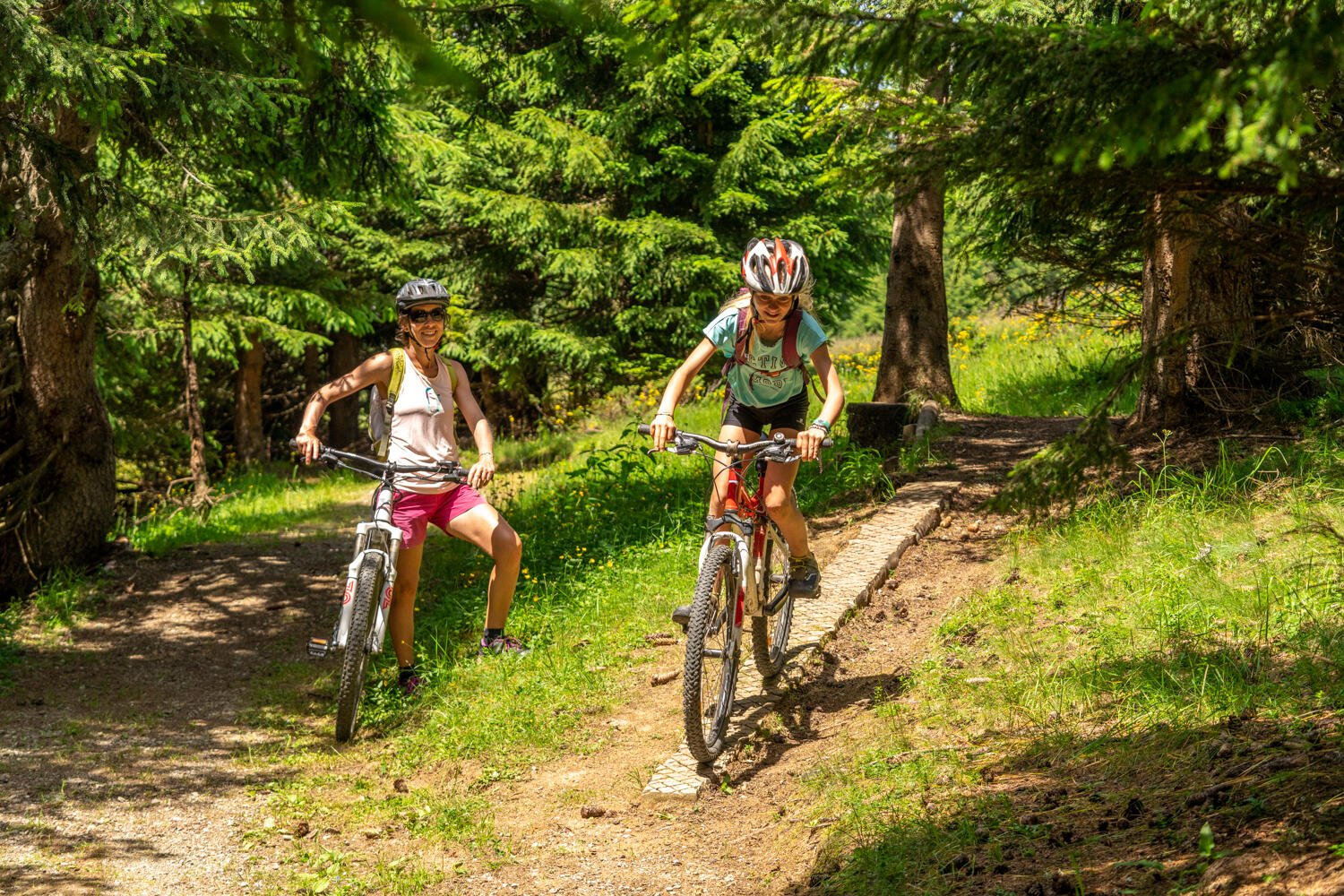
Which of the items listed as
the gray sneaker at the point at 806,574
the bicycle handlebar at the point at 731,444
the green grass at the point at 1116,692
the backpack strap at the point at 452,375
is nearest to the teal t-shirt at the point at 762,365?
the bicycle handlebar at the point at 731,444

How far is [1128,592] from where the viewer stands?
6.04 m

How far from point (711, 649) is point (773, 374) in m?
1.42

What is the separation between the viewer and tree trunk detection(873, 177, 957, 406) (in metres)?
11.9

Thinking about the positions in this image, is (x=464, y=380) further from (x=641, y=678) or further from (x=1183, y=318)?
(x=1183, y=318)

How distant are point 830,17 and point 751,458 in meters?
2.18

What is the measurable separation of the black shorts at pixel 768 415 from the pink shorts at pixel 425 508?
5.50 feet

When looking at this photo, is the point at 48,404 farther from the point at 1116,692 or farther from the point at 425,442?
the point at 1116,692

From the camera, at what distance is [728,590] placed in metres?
5.36

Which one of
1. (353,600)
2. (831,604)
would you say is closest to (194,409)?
(353,600)

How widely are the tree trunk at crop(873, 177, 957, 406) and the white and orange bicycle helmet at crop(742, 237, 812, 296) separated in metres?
6.66

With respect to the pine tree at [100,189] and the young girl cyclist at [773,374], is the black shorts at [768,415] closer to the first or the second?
the young girl cyclist at [773,374]

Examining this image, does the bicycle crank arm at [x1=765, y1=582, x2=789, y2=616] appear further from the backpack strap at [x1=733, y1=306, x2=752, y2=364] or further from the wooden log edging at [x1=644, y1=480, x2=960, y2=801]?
the backpack strap at [x1=733, y1=306, x2=752, y2=364]

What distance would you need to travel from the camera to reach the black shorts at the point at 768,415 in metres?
5.88

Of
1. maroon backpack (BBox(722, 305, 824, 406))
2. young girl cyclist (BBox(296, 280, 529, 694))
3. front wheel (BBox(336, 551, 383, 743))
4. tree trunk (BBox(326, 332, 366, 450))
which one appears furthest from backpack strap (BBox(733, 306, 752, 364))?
tree trunk (BBox(326, 332, 366, 450))
